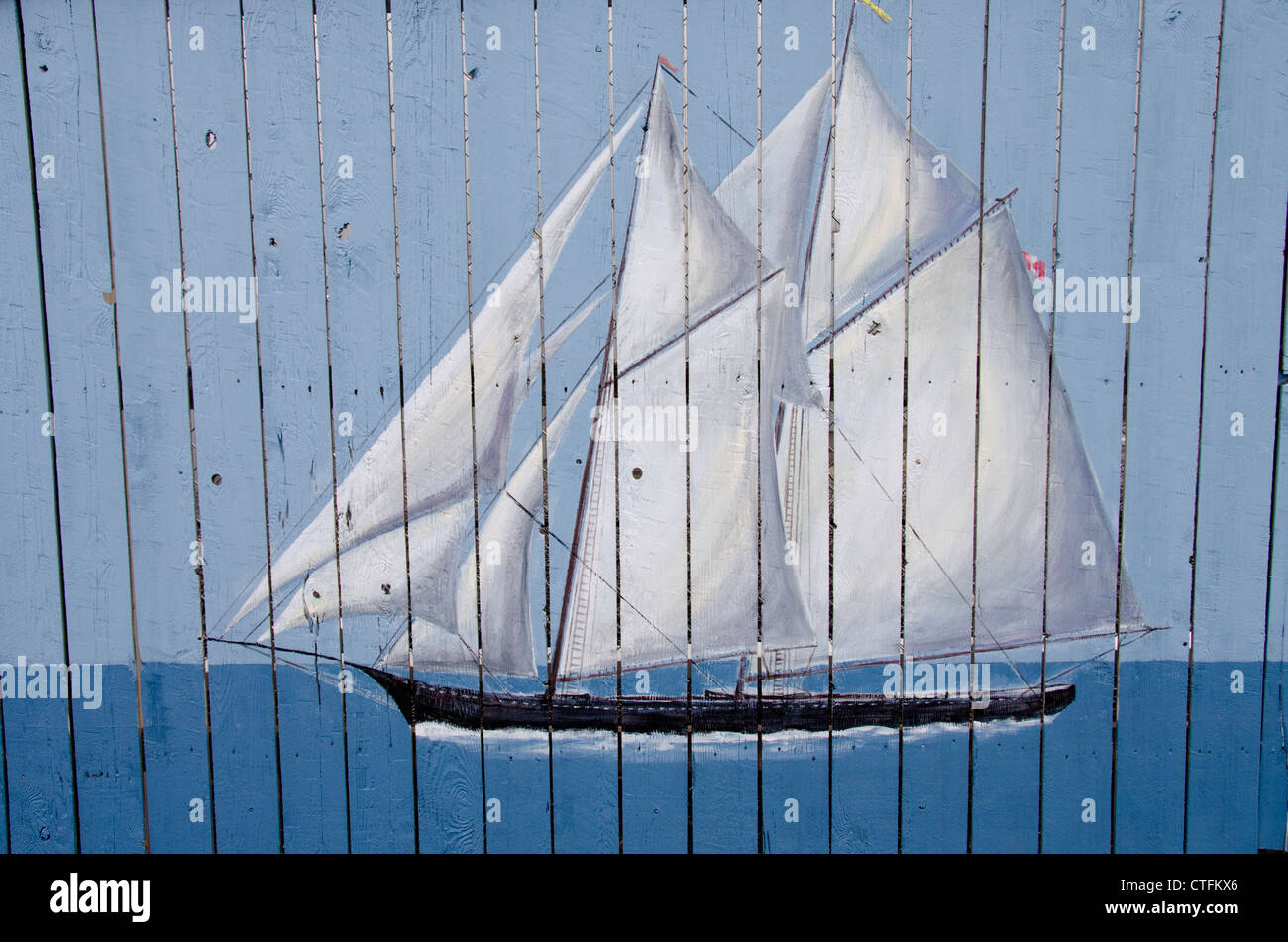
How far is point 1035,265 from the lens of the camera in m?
2.52

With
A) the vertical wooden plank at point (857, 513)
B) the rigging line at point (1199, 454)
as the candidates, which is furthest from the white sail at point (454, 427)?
the rigging line at point (1199, 454)

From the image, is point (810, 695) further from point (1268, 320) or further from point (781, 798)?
point (1268, 320)

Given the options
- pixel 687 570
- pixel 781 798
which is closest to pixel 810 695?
pixel 781 798

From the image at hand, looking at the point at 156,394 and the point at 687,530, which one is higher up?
the point at 156,394

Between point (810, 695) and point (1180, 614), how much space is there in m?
1.11

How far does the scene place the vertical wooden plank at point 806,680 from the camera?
8.14 ft

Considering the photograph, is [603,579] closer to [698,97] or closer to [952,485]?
[952,485]

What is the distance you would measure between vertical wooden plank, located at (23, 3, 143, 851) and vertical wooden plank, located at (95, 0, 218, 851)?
4 cm

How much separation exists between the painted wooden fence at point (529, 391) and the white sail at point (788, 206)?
5cm

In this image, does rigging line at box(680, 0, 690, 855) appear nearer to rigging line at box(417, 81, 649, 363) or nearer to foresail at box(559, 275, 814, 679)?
foresail at box(559, 275, 814, 679)

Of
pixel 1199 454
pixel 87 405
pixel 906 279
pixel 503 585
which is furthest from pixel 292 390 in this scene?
pixel 1199 454

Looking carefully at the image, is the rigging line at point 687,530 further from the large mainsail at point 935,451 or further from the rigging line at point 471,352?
the rigging line at point 471,352

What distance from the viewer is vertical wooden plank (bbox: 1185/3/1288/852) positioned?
2518 millimetres

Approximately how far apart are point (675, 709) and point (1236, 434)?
1.83m
